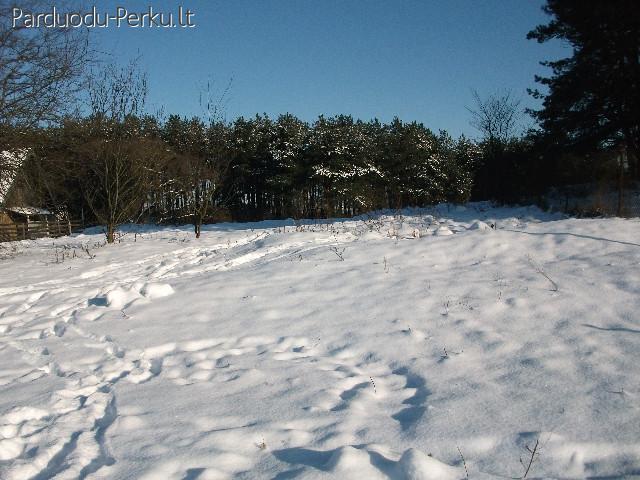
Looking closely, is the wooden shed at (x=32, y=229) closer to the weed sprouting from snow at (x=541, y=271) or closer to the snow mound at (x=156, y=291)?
the snow mound at (x=156, y=291)

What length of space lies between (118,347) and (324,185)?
23719mm

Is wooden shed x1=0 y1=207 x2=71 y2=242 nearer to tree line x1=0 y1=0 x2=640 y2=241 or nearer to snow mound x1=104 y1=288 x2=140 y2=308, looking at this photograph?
tree line x1=0 y1=0 x2=640 y2=241

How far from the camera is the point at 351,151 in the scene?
2697 centimetres

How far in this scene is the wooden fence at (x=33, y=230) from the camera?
78.1ft

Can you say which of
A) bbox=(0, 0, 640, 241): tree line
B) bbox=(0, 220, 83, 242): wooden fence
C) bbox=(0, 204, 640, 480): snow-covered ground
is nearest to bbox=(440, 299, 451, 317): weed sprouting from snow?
bbox=(0, 204, 640, 480): snow-covered ground

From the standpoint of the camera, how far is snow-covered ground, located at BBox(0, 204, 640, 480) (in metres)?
2.19

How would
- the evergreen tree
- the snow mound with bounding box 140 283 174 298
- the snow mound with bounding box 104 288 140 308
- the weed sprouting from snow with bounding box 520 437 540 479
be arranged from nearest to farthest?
the weed sprouting from snow with bounding box 520 437 540 479 < the snow mound with bounding box 104 288 140 308 < the snow mound with bounding box 140 283 174 298 < the evergreen tree

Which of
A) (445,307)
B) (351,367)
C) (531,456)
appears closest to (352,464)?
(531,456)

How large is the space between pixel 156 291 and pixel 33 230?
79.6 feet

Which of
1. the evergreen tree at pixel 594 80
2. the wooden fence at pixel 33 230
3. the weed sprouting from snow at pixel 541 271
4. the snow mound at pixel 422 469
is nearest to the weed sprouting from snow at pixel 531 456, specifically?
the snow mound at pixel 422 469

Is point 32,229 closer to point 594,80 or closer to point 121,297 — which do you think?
point 121,297

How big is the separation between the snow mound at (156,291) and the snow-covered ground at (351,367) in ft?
0.07

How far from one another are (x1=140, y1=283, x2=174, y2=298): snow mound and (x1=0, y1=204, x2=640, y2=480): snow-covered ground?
0.02 meters

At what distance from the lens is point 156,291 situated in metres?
5.56
